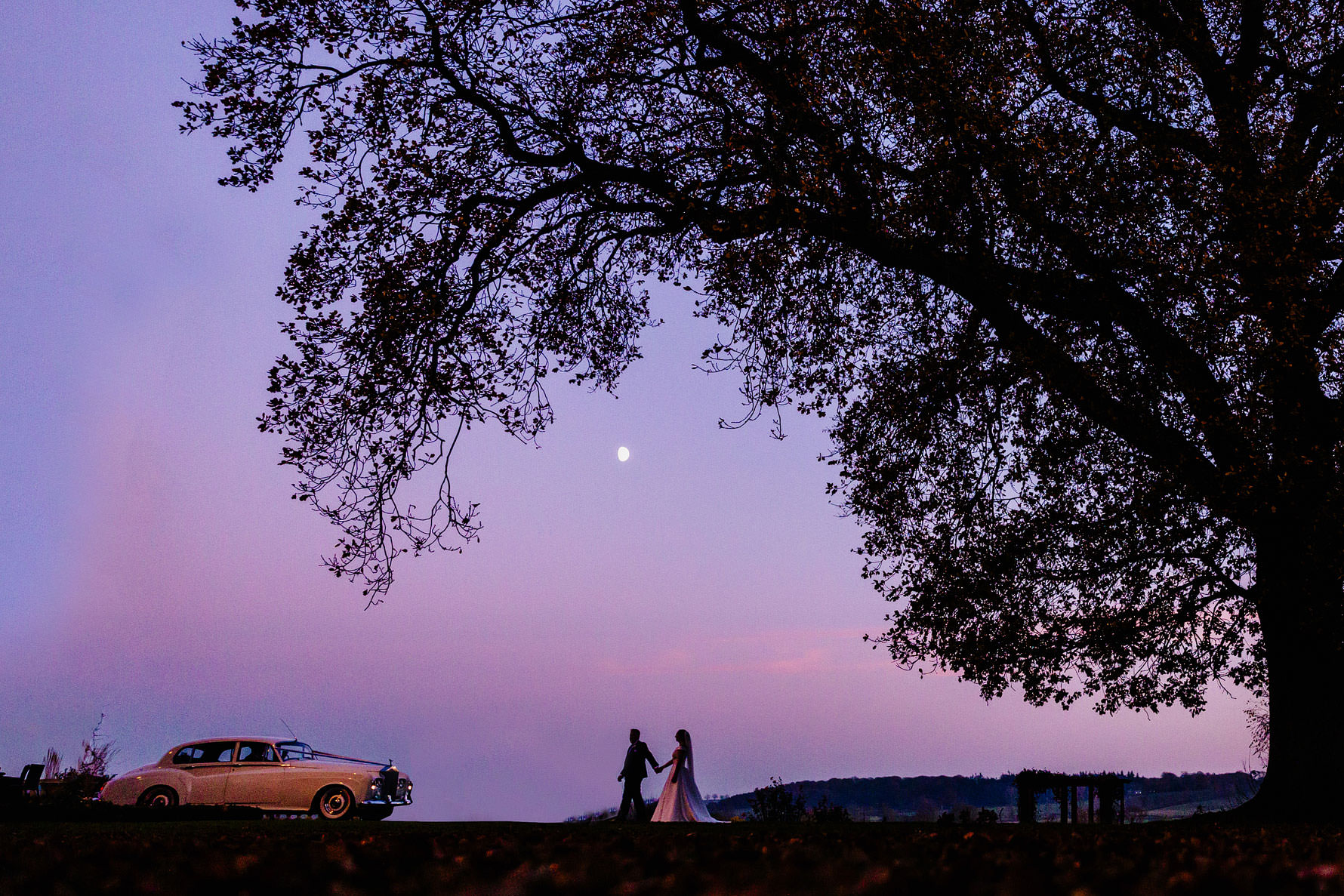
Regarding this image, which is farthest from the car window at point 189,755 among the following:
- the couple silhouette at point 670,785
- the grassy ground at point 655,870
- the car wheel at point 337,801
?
the grassy ground at point 655,870

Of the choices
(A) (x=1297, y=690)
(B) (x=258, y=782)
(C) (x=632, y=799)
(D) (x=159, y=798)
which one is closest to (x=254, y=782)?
(B) (x=258, y=782)

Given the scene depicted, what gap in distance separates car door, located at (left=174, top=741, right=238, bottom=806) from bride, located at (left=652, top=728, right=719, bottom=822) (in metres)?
11.7

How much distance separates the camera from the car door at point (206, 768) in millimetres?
23875

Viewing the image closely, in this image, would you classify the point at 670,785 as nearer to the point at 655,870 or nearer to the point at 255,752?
the point at 255,752

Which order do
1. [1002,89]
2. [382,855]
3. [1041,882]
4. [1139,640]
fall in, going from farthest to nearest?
[1139,640] < [1002,89] < [382,855] < [1041,882]

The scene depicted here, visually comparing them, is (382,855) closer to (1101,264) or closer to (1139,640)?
(1101,264)

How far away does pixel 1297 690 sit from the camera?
1499 cm

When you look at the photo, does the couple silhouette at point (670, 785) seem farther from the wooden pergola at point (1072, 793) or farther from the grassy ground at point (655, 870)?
the grassy ground at point (655, 870)

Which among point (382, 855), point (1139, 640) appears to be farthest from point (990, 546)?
point (382, 855)

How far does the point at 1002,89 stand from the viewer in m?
12.6

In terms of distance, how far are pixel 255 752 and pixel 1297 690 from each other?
74.0 feet

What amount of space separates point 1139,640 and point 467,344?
11.7 m

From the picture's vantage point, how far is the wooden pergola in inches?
926

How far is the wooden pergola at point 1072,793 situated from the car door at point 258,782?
1786 cm
